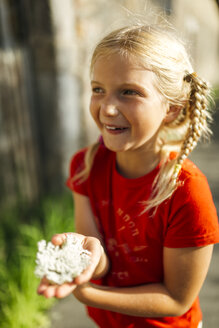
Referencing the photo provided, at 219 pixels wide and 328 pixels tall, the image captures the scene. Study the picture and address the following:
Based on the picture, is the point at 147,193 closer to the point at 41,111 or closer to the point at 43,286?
the point at 43,286

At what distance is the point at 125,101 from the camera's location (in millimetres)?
1234

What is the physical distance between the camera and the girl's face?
47.6 inches

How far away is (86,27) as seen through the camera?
11.6 feet

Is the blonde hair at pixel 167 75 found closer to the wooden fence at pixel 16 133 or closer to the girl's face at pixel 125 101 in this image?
the girl's face at pixel 125 101

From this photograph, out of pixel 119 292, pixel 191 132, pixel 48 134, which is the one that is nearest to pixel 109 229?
pixel 119 292

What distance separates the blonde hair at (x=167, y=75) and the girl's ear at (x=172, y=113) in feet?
0.05

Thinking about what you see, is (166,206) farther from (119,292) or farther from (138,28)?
Result: (138,28)

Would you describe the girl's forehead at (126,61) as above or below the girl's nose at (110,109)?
above

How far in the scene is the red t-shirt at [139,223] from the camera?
120cm

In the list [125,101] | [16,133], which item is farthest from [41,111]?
[125,101]

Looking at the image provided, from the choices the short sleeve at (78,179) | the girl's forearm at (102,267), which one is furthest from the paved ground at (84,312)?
the short sleeve at (78,179)

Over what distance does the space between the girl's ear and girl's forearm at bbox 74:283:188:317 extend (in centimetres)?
73

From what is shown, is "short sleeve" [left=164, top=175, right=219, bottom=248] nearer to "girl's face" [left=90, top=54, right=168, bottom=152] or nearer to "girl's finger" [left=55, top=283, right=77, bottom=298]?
"girl's face" [left=90, top=54, right=168, bottom=152]

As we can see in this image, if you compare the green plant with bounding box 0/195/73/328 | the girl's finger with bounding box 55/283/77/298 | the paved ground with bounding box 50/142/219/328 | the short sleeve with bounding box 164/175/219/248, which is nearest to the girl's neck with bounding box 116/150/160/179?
the short sleeve with bounding box 164/175/219/248
